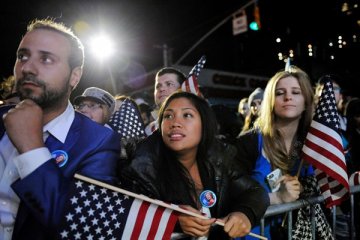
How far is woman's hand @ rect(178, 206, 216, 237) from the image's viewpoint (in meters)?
2.15

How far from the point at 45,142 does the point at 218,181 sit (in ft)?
4.53

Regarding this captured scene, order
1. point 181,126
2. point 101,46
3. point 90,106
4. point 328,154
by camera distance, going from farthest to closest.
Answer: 1. point 101,46
2. point 90,106
3. point 328,154
4. point 181,126

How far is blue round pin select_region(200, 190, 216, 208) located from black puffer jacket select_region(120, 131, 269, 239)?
0.14ft

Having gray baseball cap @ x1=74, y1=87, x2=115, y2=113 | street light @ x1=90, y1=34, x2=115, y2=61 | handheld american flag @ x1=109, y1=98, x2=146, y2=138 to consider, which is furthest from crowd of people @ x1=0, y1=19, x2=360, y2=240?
street light @ x1=90, y1=34, x2=115, y2=61

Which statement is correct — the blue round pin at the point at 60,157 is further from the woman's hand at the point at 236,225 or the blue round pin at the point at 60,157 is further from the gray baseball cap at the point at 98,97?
the gray baseball cap at the point at 98,97

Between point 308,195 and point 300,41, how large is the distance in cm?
2274

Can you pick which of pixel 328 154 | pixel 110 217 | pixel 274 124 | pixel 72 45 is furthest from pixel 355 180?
pixel 72 45

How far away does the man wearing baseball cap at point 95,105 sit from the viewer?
4.44 m

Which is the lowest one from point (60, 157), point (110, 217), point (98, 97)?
point (110, 217)

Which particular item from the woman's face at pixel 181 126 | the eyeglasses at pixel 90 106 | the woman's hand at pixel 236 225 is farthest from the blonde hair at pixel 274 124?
the eyeglasses at pixel 90 106

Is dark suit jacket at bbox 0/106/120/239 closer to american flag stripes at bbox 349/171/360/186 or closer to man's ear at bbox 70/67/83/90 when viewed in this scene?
man's ear at bbox 70/67/83/90

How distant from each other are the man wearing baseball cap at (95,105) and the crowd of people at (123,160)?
3.87 ft

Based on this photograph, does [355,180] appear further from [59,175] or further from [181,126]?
[59,175]

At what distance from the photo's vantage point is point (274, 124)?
3697 millimetres
